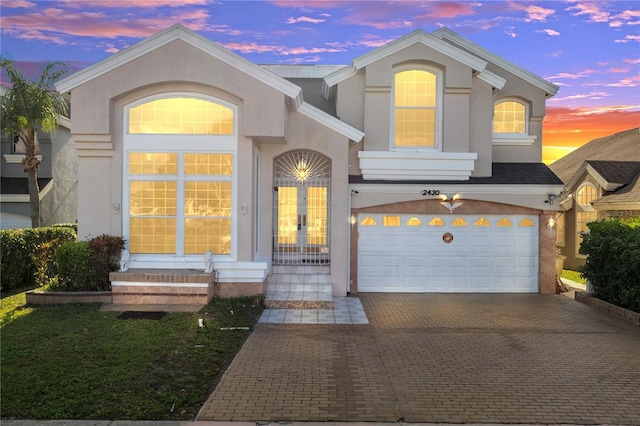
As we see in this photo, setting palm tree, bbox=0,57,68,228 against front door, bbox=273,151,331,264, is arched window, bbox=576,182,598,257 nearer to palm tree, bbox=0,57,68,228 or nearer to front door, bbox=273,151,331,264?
front door, bbox=273,151,331,264

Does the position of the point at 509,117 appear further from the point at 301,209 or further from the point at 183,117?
the point at 183,117

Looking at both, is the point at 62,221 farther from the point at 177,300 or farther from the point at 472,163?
the point at 472,163

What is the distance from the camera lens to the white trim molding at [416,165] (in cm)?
1396

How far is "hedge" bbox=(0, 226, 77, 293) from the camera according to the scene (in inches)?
521

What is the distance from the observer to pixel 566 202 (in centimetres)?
2006

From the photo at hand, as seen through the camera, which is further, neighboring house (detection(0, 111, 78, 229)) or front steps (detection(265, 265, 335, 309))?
neighboring house (detection(0, 111, 78, 229))

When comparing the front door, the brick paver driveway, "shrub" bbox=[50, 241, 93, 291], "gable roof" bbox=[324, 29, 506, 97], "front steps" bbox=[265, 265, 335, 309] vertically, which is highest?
"gable roof" bbox=[324, 29, 506, 97]

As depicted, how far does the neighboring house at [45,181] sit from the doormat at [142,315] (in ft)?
34.5

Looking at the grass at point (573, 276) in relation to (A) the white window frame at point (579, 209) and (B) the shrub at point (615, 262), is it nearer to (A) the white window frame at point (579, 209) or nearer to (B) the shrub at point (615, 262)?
(A) the white window frame at point (579, 209)

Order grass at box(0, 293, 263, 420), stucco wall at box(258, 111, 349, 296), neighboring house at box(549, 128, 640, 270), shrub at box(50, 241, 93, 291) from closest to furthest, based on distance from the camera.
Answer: grass at box(0, 293, 263, 420), shrub at box(50, 241, 93, 291), stucco wall at box(258, 111, 349, 296), neighboring house at box(549, 128, 640, 270)

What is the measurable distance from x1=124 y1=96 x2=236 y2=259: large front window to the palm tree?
6654 mm

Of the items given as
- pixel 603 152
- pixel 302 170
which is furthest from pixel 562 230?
pixel 302 170

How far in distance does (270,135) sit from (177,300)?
439cm

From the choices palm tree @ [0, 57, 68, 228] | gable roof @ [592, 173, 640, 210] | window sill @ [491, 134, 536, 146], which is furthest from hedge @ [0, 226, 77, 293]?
gable roof @ [592, 173, 640, 210]
